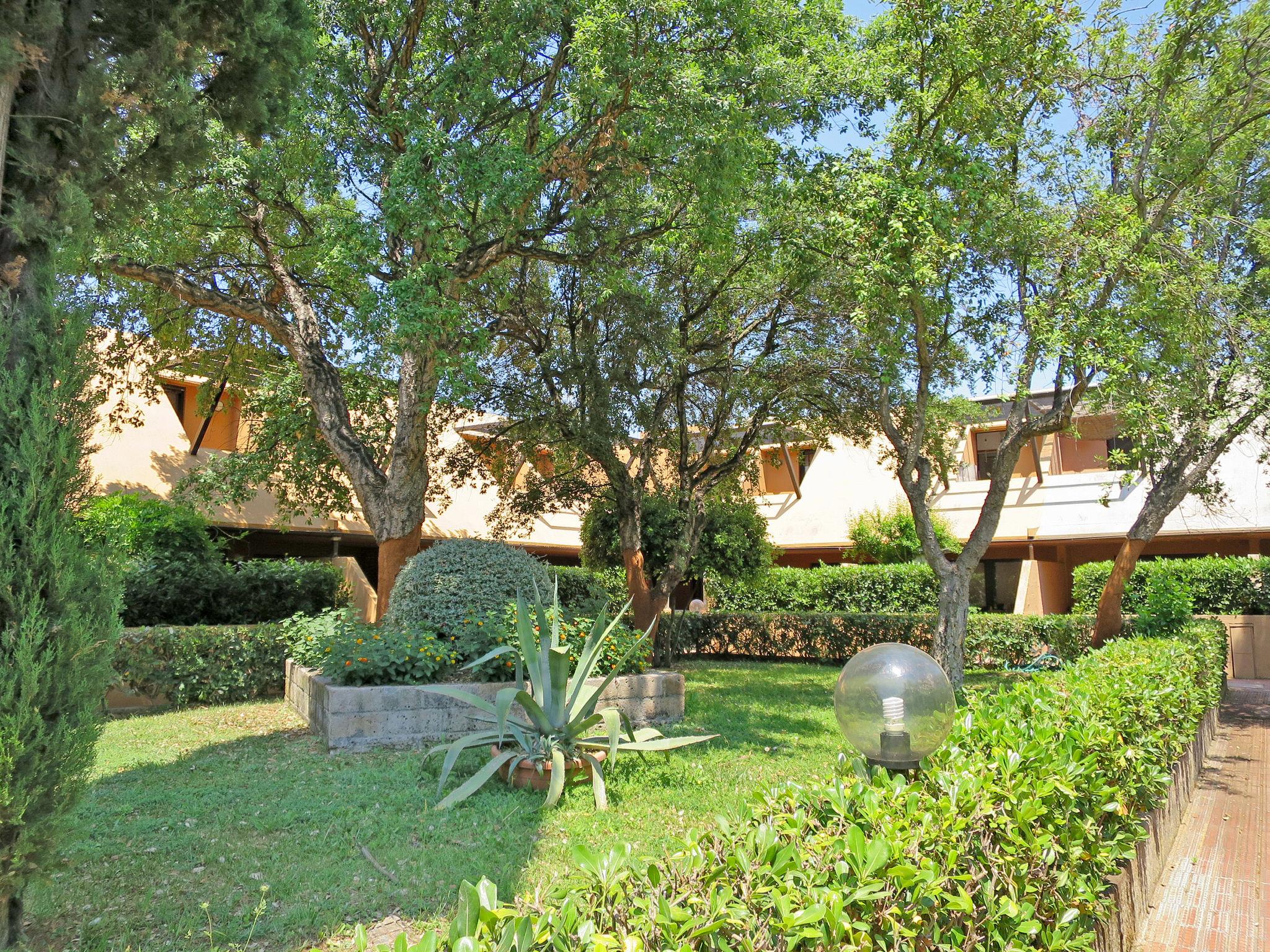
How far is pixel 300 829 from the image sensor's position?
519cm

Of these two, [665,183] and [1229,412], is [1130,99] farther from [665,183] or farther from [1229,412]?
[665,183]

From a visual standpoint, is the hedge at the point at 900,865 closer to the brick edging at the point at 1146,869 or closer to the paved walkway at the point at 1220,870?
the brick edging at the point at 1146,869

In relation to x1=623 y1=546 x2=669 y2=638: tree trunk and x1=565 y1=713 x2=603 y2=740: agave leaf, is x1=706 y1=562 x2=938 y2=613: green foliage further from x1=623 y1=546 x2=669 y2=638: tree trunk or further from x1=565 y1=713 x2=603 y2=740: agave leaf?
x1=565 y1=713 x2=603 y2=740: agave leaf

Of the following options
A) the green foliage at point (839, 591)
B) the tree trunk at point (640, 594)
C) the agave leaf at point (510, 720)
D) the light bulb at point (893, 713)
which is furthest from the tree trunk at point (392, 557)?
the green foliage at point (839, 591)

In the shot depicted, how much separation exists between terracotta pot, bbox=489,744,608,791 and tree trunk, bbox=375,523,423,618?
4.52 metres

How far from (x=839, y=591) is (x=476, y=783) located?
1504 cm

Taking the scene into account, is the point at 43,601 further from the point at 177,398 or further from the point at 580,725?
the point at 177,398

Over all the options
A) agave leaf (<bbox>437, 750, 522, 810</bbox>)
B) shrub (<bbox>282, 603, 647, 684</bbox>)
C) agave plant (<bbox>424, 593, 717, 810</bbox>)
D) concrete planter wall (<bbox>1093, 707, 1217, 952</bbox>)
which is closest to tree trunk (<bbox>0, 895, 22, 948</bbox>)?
agave leaf (<bbox>437, 750, 522, 810</bbox>)

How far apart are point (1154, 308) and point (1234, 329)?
2322 mm

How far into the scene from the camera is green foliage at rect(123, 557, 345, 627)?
1116 cm

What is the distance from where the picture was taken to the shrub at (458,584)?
8633mm

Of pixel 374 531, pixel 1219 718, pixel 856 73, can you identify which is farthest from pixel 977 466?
pixel 374 531

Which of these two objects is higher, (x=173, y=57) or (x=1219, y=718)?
(x=173, y=57)

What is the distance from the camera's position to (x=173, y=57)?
4004mm
